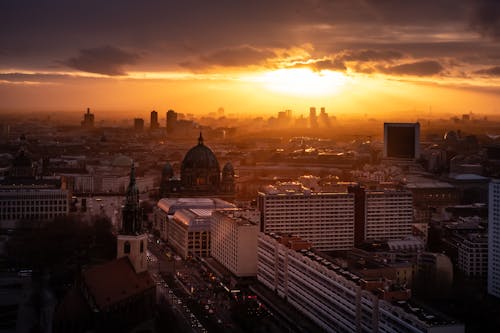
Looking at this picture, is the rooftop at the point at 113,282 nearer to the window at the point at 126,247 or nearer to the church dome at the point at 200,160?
the window at the point at 126,247

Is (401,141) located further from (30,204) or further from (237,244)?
(237,244)

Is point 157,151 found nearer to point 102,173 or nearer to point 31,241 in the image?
point 102,173

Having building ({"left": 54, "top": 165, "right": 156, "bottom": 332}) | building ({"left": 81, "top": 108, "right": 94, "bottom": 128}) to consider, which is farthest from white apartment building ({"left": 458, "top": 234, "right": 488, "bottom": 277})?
building ({"left": 81, "top": 108, "right": 94, "bottom": 128})

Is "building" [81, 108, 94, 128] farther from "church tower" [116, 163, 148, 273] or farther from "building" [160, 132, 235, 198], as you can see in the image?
"church tower" [116, 163, 148, 273]

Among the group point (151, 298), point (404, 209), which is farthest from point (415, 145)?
point (151, 298)

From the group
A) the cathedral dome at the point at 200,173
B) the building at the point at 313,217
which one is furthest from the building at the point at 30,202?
the building at the point at 313,217
